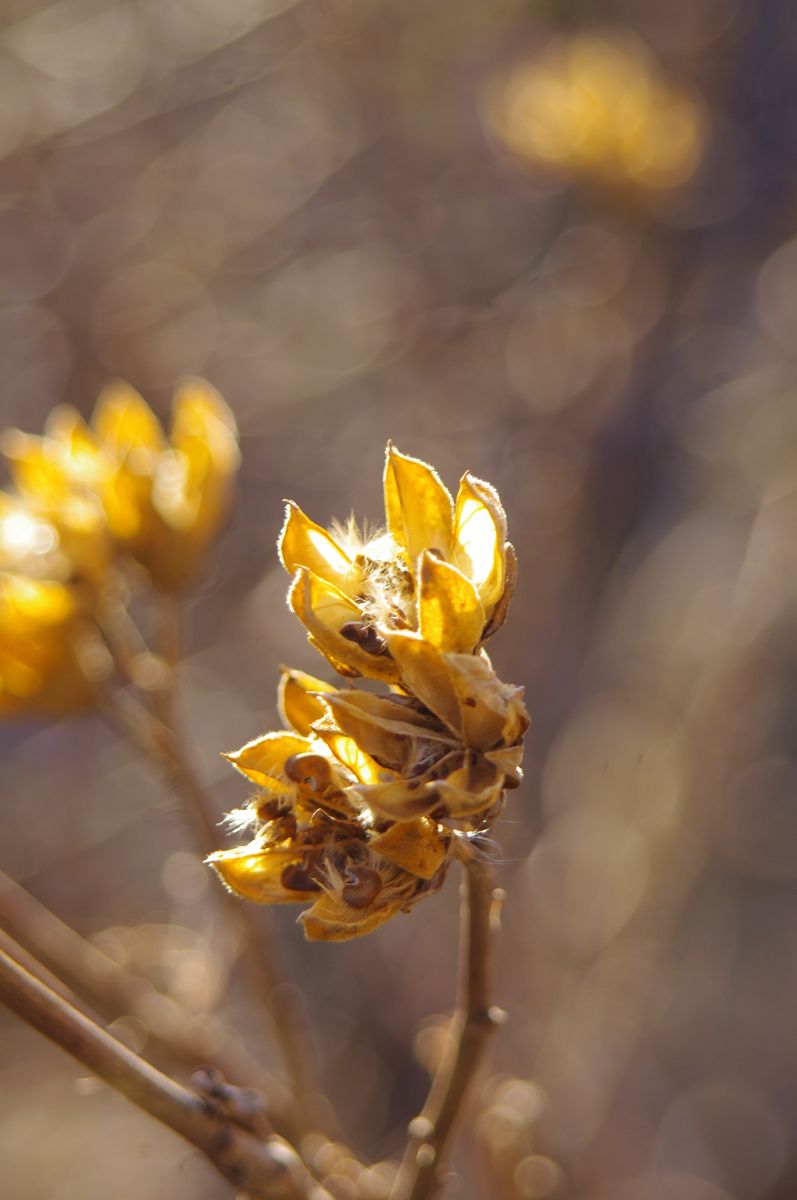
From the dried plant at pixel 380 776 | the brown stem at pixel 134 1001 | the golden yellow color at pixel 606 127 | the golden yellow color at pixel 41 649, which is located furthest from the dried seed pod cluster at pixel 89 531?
the golden yellow color at pixel 606 127

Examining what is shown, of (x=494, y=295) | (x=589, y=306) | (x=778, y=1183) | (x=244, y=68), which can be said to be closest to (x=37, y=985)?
(x=778, y=1183)

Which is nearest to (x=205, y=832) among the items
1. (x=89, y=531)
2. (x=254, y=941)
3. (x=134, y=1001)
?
(x=254, y=941)

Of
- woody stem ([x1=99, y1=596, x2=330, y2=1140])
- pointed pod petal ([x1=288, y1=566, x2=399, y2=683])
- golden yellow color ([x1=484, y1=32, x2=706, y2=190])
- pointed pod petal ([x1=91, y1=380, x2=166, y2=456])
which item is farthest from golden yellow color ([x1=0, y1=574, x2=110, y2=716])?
golden yellow color ([x1=484, y1=32, x2=706, y2=190])

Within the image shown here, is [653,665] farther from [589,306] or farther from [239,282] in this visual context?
[239,282]

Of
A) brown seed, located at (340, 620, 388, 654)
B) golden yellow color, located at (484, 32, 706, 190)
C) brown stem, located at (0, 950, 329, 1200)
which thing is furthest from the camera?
golden yellow color, located at (484, 32, 706, 190)

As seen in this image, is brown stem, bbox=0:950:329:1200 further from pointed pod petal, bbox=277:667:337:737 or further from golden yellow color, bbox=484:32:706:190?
golden yellow color, bbox=484:32:706:190
